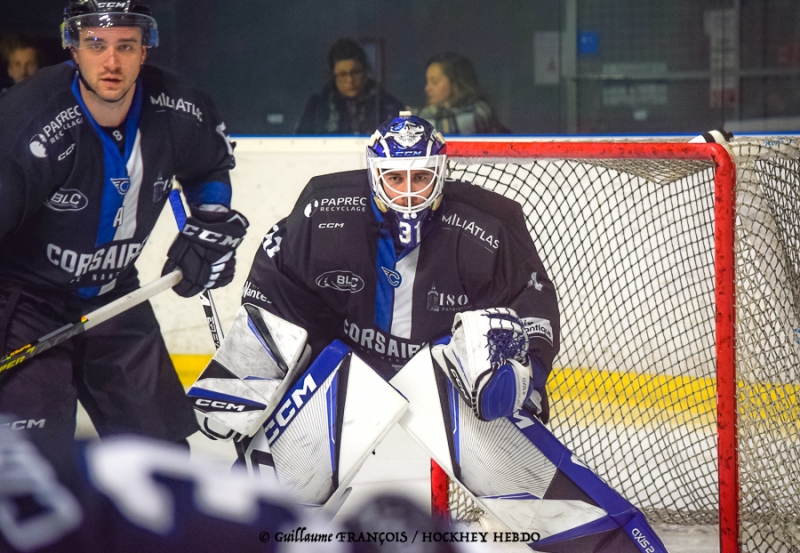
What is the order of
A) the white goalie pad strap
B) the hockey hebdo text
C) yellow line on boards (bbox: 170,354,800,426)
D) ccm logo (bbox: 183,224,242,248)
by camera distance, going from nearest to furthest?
1. the hockey hebdo text
2. the white goalie pad strap
3. yellow line on boards (bbox: 170,354,800,426)
4. ccm logo (bbox: 183,224,242,248)

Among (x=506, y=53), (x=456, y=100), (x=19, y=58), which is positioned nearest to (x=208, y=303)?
(x=456, y=100)

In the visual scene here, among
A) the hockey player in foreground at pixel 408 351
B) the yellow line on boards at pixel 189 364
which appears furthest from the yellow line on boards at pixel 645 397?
the hockey player in foreground at pixel 408 351

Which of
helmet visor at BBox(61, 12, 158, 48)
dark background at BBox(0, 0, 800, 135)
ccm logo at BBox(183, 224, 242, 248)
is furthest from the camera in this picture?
dark background at BBox(0, 0, 800, 135)

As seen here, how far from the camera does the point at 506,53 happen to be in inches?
148

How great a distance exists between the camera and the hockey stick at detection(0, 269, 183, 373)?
6.68 ft

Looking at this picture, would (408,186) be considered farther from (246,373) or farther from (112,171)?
(112,171)

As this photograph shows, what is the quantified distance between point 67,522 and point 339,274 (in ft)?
4.31

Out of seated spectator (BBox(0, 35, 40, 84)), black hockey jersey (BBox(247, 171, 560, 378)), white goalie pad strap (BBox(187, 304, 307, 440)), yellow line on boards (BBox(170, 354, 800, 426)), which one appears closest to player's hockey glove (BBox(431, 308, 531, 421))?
black hockey jersey (BBox(247, 171, 560, 378))

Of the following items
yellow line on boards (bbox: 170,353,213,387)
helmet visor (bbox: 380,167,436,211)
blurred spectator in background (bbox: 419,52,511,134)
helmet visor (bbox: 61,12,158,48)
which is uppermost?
helmet visor (bbox: 61,12,158,48)

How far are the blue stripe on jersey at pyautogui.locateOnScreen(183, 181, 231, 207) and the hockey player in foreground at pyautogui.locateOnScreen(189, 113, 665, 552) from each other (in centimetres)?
41

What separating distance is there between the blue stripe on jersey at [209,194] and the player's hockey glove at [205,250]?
0.04 meters

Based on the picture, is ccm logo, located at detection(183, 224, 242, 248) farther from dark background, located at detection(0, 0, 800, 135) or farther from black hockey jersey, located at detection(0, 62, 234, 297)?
dark background, located at detection(0, 0, 800, 135)

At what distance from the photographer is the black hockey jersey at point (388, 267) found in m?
1.97

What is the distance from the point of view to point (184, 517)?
0.73 metres
